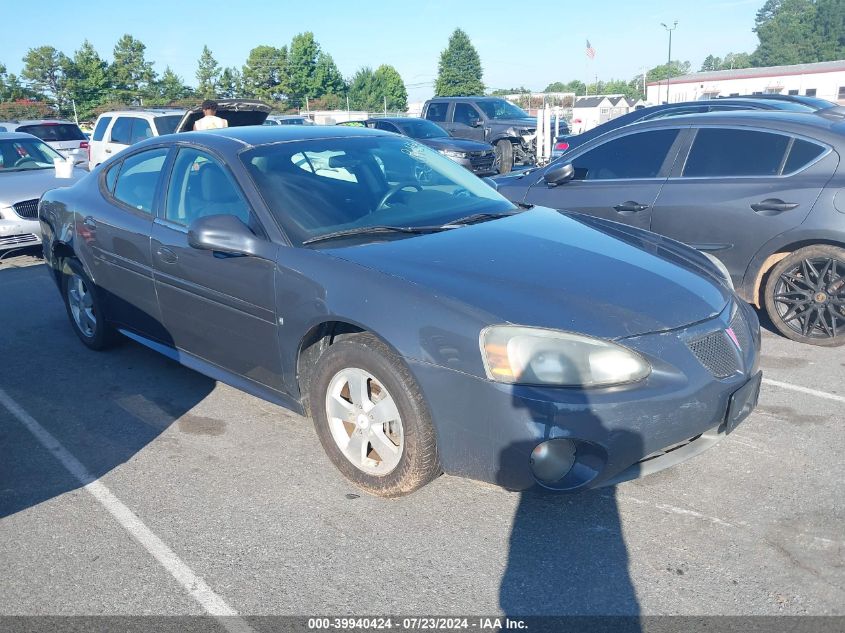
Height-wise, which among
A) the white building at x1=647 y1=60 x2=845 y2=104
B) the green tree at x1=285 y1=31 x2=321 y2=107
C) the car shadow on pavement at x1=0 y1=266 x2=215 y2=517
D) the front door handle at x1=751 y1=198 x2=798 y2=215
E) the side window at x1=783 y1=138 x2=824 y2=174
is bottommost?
the car shadow on pavement at x1=0 y1=266 x2=215 y2=517

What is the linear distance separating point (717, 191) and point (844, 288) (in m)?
1.09

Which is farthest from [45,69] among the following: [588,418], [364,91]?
[588,418]

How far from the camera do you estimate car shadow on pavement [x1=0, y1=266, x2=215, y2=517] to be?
3.70 m

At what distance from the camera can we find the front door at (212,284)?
143 inches

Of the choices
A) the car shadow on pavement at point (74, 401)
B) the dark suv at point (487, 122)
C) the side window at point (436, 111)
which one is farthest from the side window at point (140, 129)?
the car shadow on pavement at point (74, 401)

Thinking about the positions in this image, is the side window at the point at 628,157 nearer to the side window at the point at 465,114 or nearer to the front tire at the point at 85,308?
the front tire at the point at 85,308

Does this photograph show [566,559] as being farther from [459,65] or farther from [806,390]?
[459,65]

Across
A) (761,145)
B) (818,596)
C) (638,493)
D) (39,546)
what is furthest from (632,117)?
(39,546)

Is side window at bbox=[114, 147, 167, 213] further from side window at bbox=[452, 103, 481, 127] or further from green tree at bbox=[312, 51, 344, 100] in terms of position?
green tree at bbox=[312, 51, 344, 100]

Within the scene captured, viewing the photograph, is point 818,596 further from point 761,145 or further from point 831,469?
point 761,145

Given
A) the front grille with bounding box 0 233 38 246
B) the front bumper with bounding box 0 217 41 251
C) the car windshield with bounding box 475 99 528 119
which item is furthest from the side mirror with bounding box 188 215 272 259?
the car windshield with bounding box 475 99 528 119

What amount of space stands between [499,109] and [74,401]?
15638 millimetres

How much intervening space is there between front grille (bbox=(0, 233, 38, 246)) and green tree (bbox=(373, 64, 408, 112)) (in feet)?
276

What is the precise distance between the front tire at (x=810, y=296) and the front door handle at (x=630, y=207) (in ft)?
3.51
